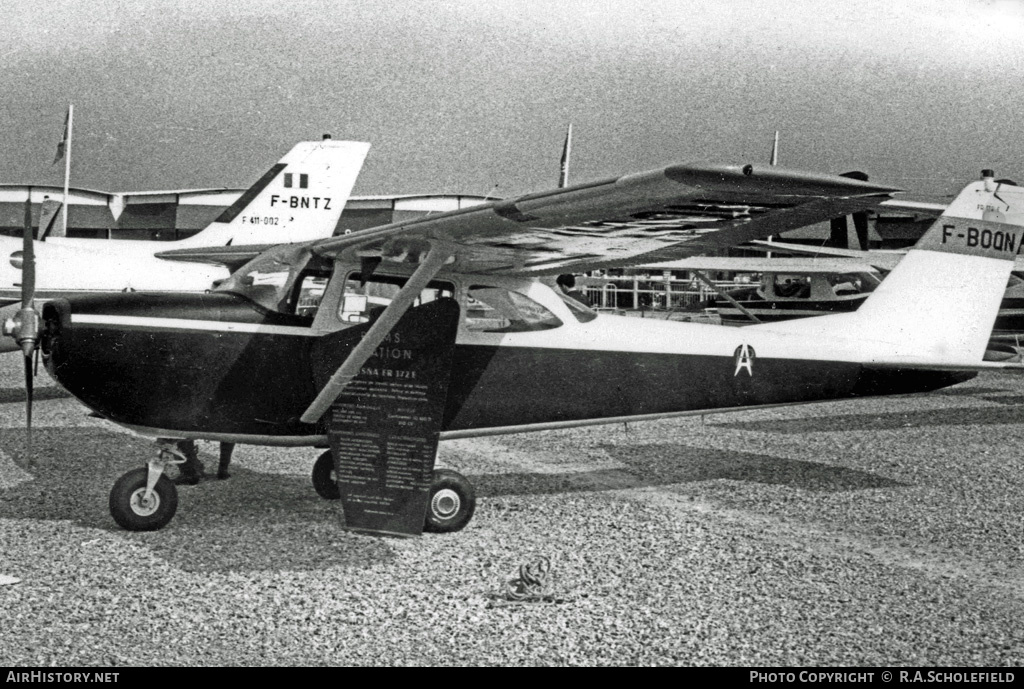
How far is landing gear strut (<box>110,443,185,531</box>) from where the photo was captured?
5.88 meters

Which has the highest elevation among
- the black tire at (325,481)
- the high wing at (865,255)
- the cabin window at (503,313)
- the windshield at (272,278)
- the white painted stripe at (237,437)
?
the high wing at (865,255)

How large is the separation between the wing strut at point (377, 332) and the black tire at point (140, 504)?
0.98m

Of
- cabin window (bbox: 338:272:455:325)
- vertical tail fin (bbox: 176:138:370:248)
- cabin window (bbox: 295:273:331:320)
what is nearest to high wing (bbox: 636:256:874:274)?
vertical tail fin (bbox: 176:138:370:248)

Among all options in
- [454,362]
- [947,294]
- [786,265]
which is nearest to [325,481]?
[454,362]

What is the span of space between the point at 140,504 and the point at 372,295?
202cm

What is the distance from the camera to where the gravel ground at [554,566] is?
3996 mm

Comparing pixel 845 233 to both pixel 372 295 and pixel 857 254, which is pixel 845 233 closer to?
pixel 857 254

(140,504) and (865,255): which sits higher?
(865,255)

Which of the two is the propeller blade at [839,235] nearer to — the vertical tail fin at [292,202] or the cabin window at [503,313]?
the vertical tail fin at [292,202]

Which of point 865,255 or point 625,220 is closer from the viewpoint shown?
point 625,220

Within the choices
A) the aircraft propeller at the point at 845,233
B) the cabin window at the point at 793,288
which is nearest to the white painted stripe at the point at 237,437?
the cabin window at the point at 793,288

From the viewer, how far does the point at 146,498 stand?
5.95 metres

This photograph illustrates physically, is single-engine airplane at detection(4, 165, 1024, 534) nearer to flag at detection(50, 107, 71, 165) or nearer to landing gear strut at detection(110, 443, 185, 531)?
landing gear strut at detection(110, 443, 185, 531)
